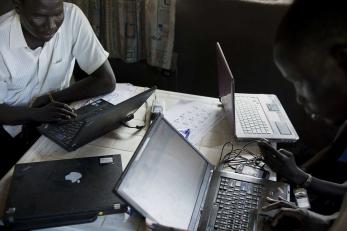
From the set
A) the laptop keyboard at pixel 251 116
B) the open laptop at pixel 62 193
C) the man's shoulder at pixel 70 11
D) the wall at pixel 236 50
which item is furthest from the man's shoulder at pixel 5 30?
the laptop keyboard at pixel 251 116

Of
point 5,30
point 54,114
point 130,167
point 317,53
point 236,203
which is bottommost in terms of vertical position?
point 236,203

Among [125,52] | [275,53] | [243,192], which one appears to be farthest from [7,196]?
[125,52]

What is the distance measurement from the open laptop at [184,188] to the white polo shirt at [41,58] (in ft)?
2.54

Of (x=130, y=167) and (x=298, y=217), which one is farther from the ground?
(x=130, y=167)

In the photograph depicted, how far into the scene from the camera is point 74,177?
1194mm

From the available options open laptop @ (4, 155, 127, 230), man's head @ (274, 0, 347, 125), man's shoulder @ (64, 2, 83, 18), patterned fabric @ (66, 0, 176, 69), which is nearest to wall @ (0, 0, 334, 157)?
patterned fabric @ (66, 0, 176, 69)

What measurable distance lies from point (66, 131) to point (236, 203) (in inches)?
28.0

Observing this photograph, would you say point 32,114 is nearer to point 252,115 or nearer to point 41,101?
point 41,101

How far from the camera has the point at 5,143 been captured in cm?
164

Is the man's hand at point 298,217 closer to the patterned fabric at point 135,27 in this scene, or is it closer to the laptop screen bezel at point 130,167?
the laptop screen bezel at point 130,167

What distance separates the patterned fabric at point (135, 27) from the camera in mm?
2391

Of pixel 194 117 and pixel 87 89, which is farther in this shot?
pixel 87 89

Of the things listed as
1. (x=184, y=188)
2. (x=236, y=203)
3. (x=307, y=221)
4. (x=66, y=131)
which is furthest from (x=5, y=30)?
(x=307, y=221)

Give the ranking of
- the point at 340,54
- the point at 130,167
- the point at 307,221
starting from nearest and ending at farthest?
the point at 340,54 → the point at 130,167 → the point at 307,221
